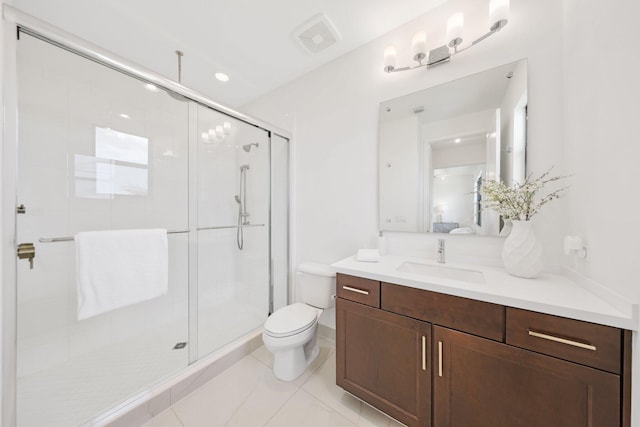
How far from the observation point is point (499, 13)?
44.9 inches

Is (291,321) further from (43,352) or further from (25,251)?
(43,352)

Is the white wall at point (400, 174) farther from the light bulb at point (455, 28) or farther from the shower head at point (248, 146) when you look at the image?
the shower head at point (248, 146)

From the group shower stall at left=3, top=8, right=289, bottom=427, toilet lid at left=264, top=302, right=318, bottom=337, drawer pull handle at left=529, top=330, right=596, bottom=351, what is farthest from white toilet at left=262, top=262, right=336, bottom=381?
drawer pull handle at left=529, top=330, right=596, bottom=351

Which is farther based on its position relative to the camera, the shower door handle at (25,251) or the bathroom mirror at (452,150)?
the bathroom mirror at (452,150)

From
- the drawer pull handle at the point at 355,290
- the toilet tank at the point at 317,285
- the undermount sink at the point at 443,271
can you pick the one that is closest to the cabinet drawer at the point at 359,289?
the drawer pull handle at the point at 355,290

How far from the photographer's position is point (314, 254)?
205cm

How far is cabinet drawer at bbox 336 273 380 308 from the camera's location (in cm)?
115

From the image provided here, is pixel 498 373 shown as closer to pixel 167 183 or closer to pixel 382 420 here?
pixel 382 420

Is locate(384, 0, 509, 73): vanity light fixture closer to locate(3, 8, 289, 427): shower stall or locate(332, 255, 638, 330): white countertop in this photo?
locate(3, 8, 289, 427): shower stall

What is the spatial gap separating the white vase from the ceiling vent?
180cm

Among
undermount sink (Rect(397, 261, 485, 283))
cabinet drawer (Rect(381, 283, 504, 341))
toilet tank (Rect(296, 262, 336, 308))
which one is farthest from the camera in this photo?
toilet tank (Rect(296, 262, 336, 308))

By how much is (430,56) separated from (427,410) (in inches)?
81.4

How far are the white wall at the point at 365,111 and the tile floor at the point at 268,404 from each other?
95 cm

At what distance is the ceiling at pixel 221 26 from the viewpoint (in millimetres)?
1405
